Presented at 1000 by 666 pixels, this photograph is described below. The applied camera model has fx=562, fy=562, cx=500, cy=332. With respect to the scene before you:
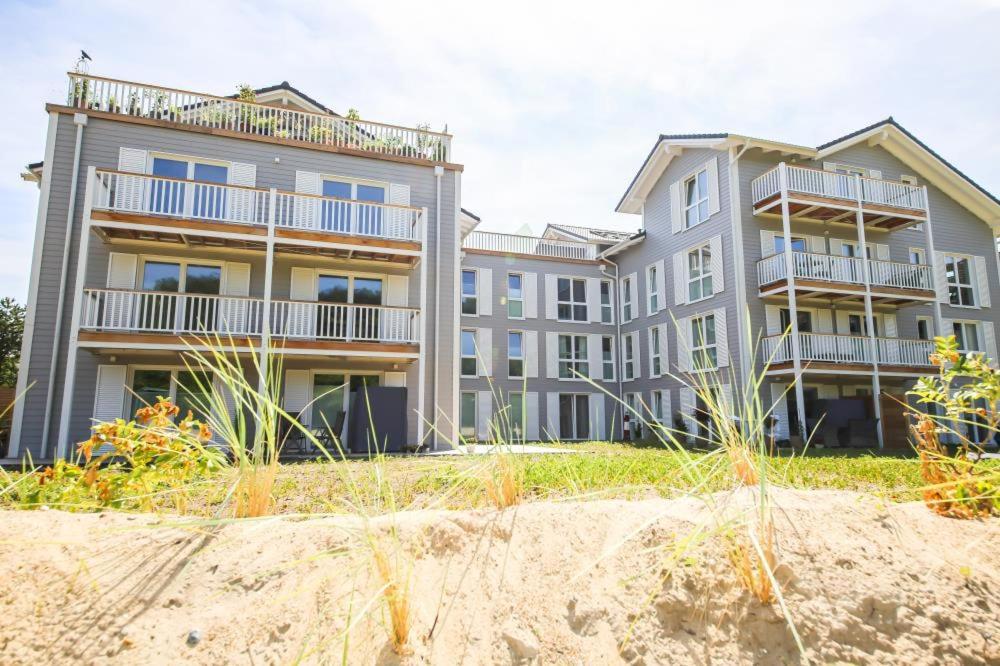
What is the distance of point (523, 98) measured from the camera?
5.70m

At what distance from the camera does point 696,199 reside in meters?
19.8

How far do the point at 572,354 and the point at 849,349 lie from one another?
1005 centimetres

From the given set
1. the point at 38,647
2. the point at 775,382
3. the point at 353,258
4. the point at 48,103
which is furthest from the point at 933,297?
the point at 48,103

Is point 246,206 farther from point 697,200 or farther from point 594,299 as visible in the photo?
point 594,299

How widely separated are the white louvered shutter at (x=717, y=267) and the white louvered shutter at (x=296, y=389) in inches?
500

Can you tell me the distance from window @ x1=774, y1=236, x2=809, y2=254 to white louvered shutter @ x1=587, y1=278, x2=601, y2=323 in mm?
7878

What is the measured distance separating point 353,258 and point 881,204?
16.3 m

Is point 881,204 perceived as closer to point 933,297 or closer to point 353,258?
point 933,297

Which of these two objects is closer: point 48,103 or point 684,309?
point 48,103

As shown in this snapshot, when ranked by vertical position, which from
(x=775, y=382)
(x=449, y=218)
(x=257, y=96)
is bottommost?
(x=775, y=382)

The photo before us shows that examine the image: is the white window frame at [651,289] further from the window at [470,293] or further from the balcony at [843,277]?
the window at [470,293]

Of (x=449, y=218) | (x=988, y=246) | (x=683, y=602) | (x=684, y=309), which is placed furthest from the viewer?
(x=988, y=246)

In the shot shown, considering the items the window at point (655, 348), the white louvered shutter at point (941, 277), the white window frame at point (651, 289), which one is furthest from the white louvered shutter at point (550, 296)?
the white louvered shutter at point (941, 277)

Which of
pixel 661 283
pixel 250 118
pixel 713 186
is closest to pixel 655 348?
pixel 661 283
